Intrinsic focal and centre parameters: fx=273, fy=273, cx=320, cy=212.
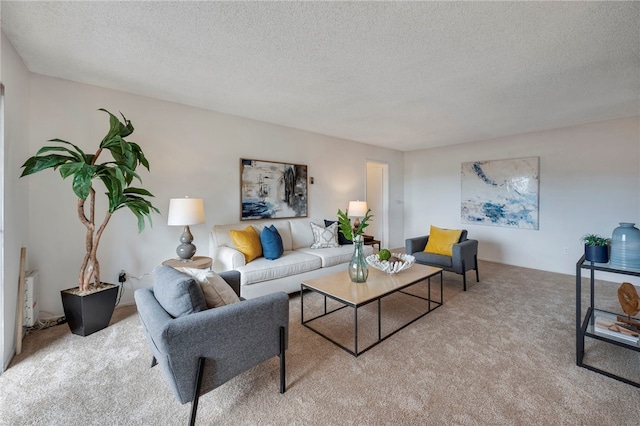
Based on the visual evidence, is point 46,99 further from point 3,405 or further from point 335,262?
point 335,262

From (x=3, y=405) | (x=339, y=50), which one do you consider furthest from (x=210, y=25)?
(x=3, y=405)

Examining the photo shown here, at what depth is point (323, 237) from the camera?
398 centimetres

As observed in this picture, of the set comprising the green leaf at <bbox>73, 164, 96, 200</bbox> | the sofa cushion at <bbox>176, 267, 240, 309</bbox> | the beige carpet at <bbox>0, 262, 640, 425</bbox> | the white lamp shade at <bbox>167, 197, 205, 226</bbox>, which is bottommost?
the beige carpet at <bbox>0, 262, 640, 425</bbox>

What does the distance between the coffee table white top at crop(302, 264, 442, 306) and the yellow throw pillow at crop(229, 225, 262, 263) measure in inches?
35.1

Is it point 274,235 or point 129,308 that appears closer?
point 129,308

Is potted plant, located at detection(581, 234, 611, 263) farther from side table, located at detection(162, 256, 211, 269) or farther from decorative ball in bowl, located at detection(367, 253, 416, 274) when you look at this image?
side table, located at detection(162, 256, 211, 269)

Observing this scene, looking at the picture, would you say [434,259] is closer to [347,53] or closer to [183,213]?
[347,53]

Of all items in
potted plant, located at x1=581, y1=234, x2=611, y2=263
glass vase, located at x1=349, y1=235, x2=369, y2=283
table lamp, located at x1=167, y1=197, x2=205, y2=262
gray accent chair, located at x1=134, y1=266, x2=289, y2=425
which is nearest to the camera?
gray accent chair, located at x1=134, y1=266, x2=289, y2=425

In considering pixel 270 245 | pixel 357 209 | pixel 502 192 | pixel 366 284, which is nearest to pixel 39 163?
pixel 270 245

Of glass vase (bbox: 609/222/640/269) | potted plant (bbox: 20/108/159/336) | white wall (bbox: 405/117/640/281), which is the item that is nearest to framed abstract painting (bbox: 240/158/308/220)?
potted plant (bbox: 20/108/159/336)

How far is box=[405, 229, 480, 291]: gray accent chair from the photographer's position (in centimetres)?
350

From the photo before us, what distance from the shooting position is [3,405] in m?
1.58

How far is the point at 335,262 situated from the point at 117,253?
2485 mm

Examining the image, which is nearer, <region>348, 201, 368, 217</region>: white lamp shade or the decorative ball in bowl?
the decorative ball in bowl
